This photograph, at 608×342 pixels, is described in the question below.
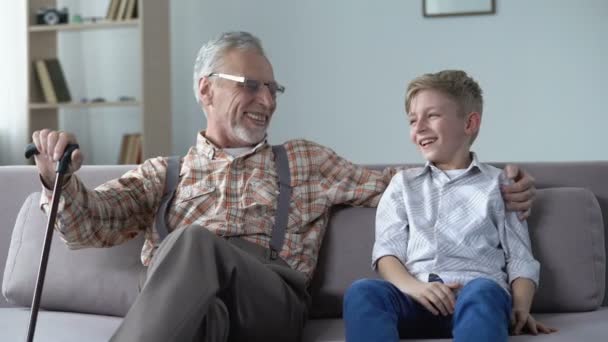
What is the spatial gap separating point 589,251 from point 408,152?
8.95 ft

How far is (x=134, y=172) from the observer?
7.23 ft

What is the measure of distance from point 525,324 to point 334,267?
1.63ft

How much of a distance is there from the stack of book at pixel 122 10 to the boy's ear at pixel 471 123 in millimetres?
3036

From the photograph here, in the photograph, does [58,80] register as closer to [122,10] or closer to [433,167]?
[122,10]

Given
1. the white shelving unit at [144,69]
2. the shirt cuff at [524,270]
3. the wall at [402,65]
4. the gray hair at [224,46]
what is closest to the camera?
the shirt cuff at [524,270]

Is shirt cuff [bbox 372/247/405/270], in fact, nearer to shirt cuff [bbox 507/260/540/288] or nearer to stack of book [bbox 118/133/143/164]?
shirt cuff [bbox 507/260/540/288]

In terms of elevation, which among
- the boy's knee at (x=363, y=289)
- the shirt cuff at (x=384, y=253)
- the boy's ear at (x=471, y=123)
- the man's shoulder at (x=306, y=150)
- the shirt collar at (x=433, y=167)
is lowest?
the boy's knee at (x=363, y=289)

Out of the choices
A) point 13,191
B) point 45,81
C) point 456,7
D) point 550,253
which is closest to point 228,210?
point 13,191

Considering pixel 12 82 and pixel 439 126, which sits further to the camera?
pixel 12 82

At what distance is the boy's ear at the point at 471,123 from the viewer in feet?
6.89

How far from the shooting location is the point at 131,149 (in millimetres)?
4938

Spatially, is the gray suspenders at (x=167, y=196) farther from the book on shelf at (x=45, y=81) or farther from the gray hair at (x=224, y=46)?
the book on shelf at (x=45, y=81)

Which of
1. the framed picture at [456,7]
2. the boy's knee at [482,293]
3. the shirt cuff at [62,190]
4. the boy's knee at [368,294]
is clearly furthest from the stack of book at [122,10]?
the boy's knee at [482,293]

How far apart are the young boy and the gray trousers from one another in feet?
0.57
